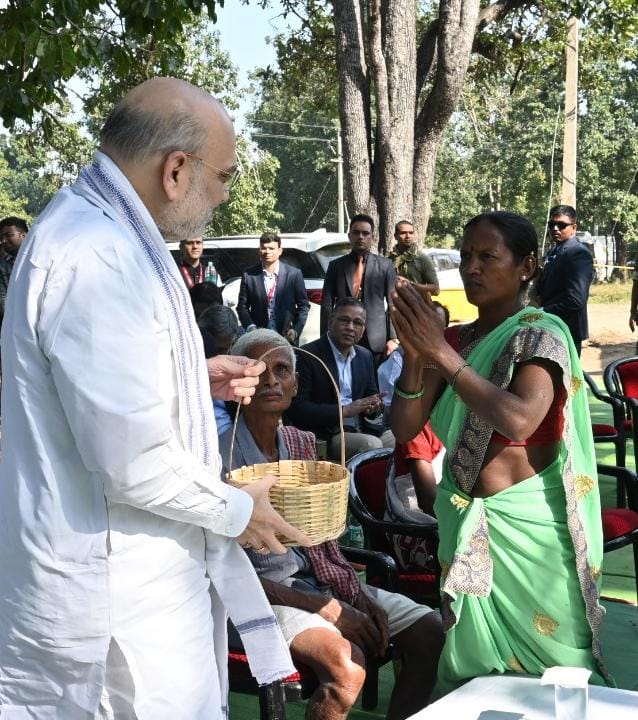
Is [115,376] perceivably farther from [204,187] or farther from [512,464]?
[512,464]

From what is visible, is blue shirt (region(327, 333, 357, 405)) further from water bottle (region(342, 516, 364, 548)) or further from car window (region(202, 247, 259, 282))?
car window (region(202, 247, 259, 282))

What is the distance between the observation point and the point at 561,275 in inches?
316

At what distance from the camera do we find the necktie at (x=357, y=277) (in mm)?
8289

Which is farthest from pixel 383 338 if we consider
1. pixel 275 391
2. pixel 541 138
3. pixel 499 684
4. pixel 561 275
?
pixel 541 138

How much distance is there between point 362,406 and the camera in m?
6.09

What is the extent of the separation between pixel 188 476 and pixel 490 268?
136cm

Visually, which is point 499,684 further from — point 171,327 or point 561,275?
point 561,275

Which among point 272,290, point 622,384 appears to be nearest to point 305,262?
point 272,290

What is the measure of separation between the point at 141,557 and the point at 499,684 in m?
0.98

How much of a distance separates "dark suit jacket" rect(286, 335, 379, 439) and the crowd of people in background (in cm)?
266

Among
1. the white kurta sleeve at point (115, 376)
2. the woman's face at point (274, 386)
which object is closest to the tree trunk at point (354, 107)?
the woman's face at point (274, 386)

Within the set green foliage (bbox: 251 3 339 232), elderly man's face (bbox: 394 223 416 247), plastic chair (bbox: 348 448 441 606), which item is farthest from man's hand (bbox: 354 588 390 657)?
green foliage (bbox: 251 3 339 232)

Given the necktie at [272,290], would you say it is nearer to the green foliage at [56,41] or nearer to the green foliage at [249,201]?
the green foliage at [56,41]

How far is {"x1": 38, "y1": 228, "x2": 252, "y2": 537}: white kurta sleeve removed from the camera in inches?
71.5
